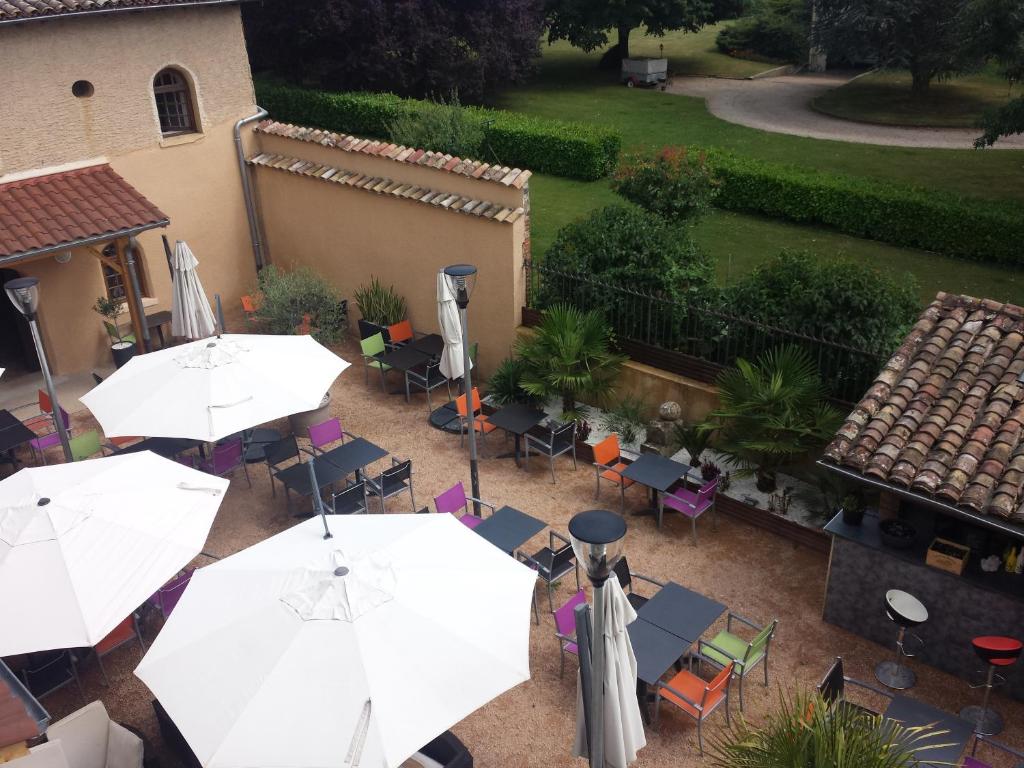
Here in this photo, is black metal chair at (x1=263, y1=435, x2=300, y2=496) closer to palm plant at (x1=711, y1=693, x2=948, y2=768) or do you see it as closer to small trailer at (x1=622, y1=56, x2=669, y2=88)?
palm plant at (x1=711, y1=693, x2=948, y2=768)

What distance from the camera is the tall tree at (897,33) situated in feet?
86.5

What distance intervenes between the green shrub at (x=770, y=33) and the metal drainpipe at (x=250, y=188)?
91.4ft

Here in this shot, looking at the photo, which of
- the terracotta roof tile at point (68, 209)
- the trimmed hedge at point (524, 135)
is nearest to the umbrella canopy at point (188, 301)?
the terracotta roof tile at point (68, 209)

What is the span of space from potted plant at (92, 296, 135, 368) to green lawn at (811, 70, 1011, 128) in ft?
78.2

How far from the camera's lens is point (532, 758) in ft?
25.2

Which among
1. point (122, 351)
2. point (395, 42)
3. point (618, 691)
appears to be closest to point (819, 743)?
point (618, 691)

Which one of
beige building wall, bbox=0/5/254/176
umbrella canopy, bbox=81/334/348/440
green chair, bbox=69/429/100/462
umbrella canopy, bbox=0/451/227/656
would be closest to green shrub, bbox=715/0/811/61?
beige building wall, bbox=0/5/254/176

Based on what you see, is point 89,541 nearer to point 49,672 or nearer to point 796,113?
point 49,672

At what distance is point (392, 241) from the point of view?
14.9 metres

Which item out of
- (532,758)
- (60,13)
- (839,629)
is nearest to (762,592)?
(839,629)

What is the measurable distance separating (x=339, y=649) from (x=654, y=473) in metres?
5.40

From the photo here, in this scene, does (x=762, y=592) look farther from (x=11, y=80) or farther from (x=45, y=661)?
(x=11, y=80)

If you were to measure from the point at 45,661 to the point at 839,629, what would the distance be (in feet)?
25.3

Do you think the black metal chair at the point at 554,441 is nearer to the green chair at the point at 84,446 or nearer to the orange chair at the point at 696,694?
the orange chair at the point at 696,694
